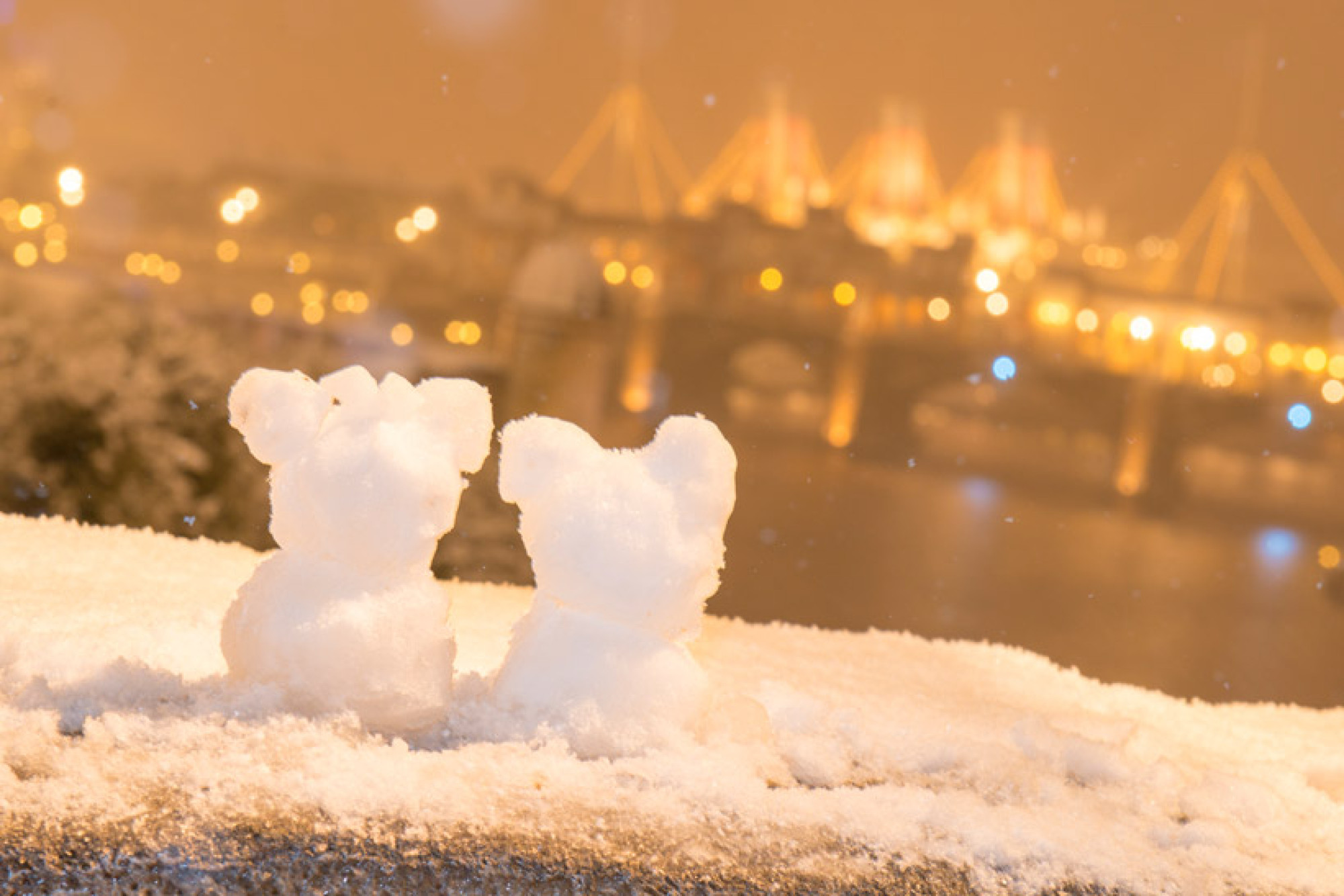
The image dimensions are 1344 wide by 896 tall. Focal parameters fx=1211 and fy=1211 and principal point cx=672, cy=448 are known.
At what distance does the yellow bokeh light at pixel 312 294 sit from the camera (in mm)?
4957

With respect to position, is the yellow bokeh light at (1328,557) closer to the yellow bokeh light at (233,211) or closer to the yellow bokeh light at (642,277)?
the yellow bokeh light at (642,277)

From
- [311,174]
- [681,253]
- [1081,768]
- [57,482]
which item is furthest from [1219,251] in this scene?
[57,482]

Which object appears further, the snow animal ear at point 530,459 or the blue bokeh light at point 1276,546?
the blue bokeh light at point 1276,546

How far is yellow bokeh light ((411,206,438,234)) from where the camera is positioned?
5.34 m

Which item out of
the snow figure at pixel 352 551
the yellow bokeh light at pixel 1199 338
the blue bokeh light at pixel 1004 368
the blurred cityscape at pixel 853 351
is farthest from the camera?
the yellow bokeh light at pixel 1199 338

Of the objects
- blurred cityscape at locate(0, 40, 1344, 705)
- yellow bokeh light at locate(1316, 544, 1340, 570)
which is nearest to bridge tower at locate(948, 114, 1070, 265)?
blurred cityscape at locate(0, 40, 1344, 705)

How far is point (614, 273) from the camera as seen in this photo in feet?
17.8

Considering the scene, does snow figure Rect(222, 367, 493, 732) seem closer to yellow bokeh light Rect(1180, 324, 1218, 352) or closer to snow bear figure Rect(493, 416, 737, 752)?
snow bear figure Rect(493, 416, 737, 752)

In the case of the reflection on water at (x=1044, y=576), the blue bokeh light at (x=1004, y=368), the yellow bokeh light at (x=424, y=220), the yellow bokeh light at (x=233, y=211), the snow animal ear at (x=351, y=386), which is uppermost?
the yellow bokeh light at (x=424, y=220)

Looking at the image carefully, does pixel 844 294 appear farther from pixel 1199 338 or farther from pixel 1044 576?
pixel 1199 338

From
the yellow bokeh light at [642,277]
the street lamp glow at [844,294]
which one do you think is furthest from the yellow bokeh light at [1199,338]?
the yellow bokeh light at [642,277]

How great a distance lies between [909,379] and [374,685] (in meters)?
4.82

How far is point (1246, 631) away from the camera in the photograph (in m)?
6.20

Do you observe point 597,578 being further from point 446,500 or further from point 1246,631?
point 1246,631
